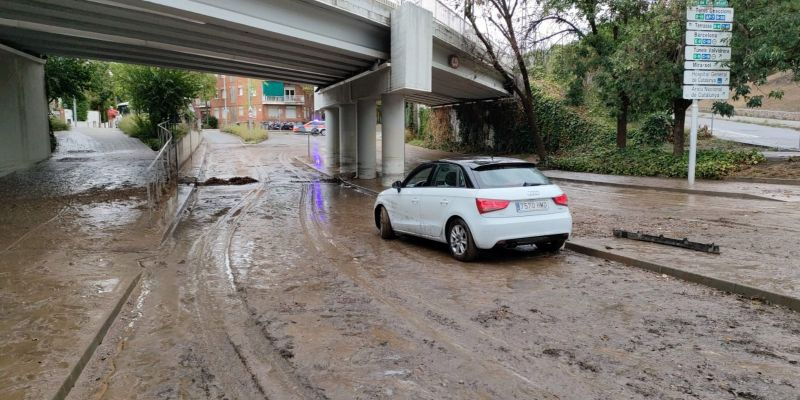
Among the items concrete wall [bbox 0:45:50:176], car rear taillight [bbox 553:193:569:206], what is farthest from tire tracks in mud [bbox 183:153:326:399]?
concrete wall [bbox 0:45:50:176]

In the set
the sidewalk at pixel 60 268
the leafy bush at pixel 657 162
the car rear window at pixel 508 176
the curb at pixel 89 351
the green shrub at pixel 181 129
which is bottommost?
the curb at pixel 89 351

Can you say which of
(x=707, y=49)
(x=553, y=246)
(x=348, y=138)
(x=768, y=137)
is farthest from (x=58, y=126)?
(x=768, y=137)

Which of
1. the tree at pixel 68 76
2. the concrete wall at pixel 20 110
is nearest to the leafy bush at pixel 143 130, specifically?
the tree at pixel 68 76

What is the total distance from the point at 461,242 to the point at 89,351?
5015mm

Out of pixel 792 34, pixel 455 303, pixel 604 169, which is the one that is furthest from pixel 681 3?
pixel 455 303

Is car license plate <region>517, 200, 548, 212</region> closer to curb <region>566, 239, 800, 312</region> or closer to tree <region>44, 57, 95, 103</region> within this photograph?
curb <region>566, 239, 800, 312</region>

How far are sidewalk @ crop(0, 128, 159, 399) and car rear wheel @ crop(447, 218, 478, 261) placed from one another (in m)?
4.42

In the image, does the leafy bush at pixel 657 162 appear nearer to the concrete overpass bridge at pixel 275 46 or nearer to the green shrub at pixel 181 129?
the concrete overpass bridge at pixel 275 46

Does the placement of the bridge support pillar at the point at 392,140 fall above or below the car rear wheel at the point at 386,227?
above

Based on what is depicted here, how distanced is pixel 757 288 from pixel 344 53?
14454 millimetres

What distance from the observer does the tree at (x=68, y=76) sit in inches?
1086

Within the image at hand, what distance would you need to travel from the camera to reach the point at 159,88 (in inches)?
1195

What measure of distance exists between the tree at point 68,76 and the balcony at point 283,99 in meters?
53.3

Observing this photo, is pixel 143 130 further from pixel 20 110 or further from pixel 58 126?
pixel 20 110
